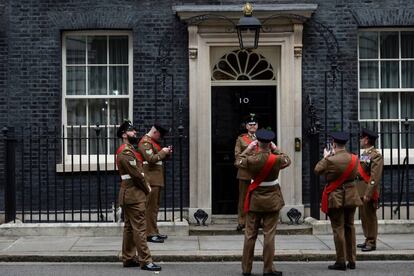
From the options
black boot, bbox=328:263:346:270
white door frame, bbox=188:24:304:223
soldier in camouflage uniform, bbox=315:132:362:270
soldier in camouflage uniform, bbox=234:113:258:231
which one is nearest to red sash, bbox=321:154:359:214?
soldier in camouflage uniform, bbox=315:132:362:270

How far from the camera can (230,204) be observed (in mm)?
14062

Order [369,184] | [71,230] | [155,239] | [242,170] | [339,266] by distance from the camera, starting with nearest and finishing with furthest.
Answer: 1. [339,266]
2. [369,184]
3. [155,239]
4. [71,230]
5. [242,170]

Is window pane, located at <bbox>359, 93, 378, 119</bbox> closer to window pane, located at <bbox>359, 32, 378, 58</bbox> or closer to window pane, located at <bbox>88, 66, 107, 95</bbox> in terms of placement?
window pane, located at <bbox>359, 32, 378, 58</bbox>

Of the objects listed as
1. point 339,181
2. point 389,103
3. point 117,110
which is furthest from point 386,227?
point 117,110

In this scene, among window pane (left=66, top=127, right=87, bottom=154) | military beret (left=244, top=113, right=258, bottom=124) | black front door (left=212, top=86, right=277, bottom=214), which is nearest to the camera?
military beret (left=244, top=113, right=258, bottom=124)

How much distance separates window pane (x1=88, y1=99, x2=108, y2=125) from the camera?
14.1 meters

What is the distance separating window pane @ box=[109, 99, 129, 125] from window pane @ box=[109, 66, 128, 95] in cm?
16

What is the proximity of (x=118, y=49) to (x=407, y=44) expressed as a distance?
5.29 meters

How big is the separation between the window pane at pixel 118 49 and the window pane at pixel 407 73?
16.7 ft

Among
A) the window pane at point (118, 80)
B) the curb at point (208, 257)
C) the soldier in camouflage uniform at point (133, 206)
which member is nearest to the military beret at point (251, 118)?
the window pane at point (118, 80)

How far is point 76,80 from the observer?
14.1 m

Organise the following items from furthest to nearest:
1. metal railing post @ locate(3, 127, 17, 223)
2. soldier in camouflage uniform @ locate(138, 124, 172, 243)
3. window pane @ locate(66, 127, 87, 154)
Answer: window pane @ locate(66, 127, 87, 154)
metal railing post @ locate(3, 127, 17, 223)
soldier in camouflage uniform @ locate(138, 124, 172, 243)

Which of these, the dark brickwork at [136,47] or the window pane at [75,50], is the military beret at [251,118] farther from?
the window pane at [75,50]

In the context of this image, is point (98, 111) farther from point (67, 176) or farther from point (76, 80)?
point (67, 176)
